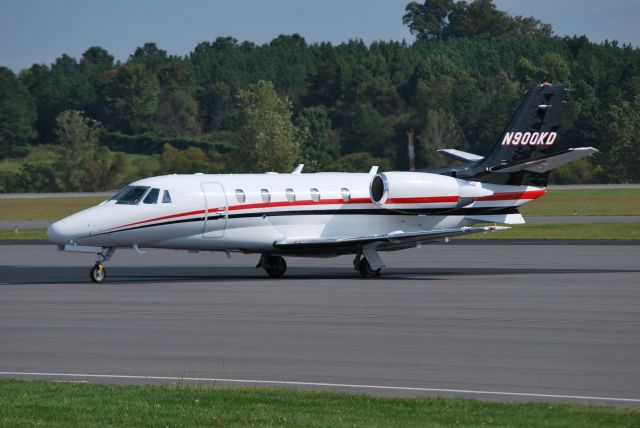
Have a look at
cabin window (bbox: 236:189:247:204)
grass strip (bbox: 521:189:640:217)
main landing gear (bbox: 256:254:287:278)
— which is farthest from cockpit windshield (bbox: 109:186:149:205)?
grass strip (bbox: 521:189:640:217)

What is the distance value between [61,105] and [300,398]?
493 ft

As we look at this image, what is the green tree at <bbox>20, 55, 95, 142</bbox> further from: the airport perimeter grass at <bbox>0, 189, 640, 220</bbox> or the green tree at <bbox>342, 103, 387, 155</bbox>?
the airport perimeter grass at <bbox>0, 189, 640, 220</bbox>

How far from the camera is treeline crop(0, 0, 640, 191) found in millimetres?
109250

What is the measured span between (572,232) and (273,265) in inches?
885

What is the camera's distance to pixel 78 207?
81.2 metres

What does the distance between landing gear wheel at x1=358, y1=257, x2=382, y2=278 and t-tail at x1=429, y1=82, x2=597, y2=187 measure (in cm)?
422

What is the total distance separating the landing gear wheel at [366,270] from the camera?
1302 inches

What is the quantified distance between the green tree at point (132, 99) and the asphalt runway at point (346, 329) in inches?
4538

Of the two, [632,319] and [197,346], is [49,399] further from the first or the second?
[632,319]

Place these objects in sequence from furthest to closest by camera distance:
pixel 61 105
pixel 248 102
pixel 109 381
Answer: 1. pixel 61 105
2. pixel 248 102
3. pixel 109 381

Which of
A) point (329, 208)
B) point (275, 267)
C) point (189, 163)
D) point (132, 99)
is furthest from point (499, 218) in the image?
point (132, 99)

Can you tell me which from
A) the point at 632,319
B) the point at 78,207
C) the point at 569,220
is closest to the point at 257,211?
the point at 632,319

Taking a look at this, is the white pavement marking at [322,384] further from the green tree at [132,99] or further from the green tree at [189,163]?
the green tree at [132,99]

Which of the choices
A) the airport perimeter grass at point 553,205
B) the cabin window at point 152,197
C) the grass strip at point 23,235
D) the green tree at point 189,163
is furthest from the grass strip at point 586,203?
the cabin window at point 152,197
